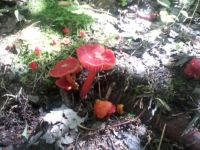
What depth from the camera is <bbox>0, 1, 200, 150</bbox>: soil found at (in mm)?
2705

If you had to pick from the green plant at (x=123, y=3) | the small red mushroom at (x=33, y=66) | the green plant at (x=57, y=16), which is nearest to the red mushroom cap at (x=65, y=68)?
the small red mushroom at (x=33, y=66)

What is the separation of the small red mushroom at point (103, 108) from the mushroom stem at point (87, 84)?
0.66 ft

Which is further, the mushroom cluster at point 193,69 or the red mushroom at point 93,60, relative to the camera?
the mushroom cluster at point 193,69

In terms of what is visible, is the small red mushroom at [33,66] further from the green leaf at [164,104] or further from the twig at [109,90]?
the green leaf at [164,104]

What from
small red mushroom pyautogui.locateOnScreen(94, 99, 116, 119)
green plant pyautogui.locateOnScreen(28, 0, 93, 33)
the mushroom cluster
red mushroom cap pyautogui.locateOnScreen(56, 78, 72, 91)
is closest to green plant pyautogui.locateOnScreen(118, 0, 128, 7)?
green plant pyautogui.locateOnScreen(28, 0, 93, 33)

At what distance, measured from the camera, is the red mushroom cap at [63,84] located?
291cm

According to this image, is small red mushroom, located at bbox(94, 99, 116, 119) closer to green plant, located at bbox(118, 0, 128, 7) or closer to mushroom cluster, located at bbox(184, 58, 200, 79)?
mushroom cluster, located at bbox(184, 58, 200, 79)

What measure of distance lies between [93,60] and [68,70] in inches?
11.3

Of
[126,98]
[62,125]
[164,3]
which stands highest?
[164,3]

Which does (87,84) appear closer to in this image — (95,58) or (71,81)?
(71,81)

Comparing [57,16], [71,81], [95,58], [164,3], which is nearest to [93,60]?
[95,58]

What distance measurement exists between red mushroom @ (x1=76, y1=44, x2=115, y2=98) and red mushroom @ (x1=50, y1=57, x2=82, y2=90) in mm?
118

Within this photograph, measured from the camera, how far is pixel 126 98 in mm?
2971

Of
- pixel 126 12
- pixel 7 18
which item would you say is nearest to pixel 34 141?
pixel 7 18
